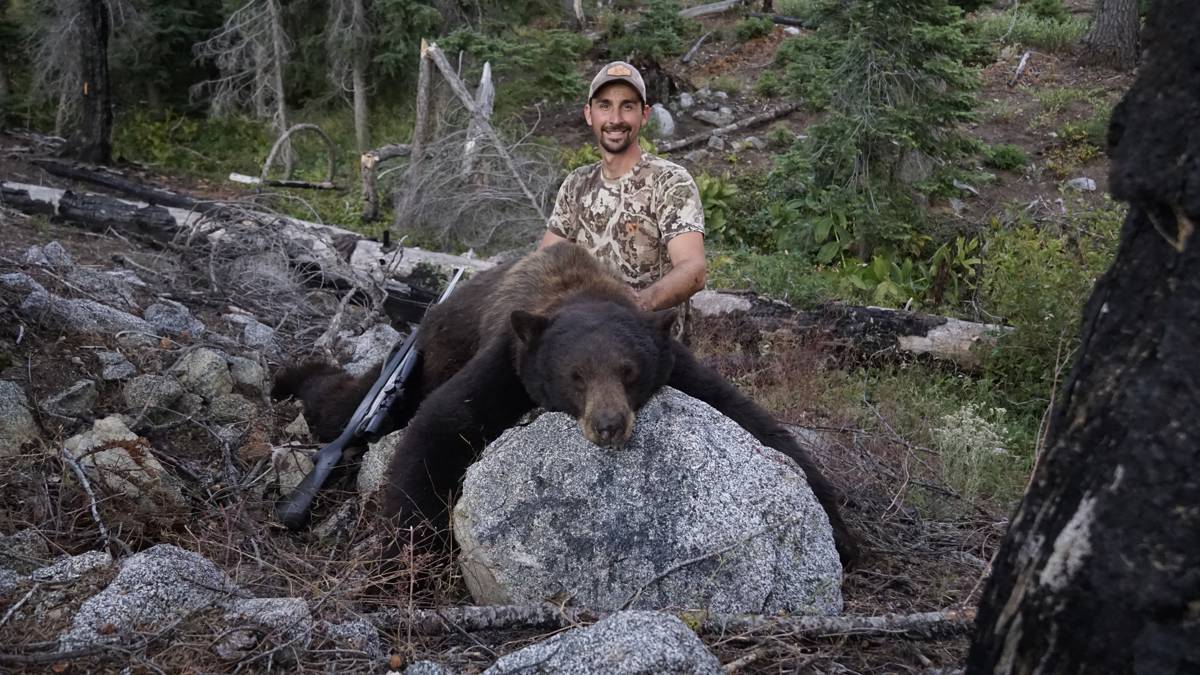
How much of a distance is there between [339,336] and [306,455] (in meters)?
2.36

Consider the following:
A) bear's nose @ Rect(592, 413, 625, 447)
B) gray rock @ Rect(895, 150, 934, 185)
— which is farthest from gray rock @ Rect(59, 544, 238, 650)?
gray rock @ Rect(895, 150, 934, 185)

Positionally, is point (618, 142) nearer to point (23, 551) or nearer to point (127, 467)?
point (127, 467)

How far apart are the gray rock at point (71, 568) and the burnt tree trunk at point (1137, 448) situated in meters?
2.88

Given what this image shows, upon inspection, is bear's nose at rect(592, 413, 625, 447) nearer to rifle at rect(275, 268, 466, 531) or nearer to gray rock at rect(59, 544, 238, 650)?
gray rock at rect(59, 544, 238, 650)

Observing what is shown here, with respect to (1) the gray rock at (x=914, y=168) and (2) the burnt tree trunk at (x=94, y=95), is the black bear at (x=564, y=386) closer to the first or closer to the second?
(1) the gray rock at (x=914, y=168)

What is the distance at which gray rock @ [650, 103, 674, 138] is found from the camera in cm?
1695

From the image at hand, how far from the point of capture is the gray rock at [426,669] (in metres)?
2.75

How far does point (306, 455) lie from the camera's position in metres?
5.32

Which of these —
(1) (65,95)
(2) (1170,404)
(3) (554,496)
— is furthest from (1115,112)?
(1) (65,95)

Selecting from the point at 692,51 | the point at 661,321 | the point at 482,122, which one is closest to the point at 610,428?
the point at 661,321

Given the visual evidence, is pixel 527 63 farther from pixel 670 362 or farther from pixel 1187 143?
pixel 1187 143

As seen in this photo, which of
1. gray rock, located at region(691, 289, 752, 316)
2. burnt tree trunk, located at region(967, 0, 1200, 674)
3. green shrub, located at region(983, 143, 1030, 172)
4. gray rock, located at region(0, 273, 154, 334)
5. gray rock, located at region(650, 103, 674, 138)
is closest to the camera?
burnt tree trunk, located at region(967, 0, 1200, 674)

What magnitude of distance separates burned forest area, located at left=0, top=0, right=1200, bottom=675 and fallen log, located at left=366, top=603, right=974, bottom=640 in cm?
1

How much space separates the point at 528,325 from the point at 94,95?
1514 centimetres
